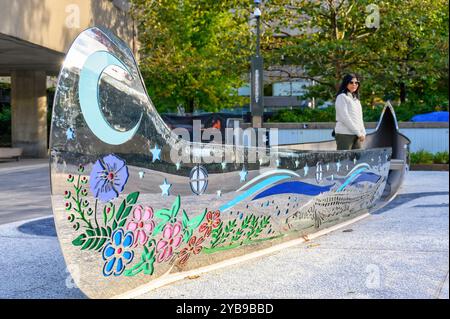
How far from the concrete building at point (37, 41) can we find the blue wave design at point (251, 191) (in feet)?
30.7

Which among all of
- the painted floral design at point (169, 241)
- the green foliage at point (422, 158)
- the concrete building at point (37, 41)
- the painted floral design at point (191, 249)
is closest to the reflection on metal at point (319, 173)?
the painted floral design at point (191, 249)

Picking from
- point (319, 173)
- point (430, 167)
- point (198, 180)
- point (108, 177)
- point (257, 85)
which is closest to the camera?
point (108, 177)

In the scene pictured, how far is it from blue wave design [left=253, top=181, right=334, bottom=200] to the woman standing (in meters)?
1.84

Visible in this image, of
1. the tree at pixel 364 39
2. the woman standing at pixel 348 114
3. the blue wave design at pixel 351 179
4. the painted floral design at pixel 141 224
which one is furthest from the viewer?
the tree at pixel 364 39

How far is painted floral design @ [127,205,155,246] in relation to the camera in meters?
3.79

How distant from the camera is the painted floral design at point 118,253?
12.0 feet

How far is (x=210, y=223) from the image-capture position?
4547mm

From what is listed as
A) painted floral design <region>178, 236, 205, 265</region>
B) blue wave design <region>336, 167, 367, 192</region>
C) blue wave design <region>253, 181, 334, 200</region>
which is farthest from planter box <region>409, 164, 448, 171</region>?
painted floral design <region>178, 236, 205, 265</region>

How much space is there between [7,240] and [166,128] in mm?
3291

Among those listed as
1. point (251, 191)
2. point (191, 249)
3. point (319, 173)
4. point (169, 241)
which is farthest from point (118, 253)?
point (319, 173)

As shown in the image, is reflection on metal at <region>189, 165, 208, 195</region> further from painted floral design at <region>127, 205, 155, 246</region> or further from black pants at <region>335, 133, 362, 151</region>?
black pants at <region>335, 133, 362, 151</region>

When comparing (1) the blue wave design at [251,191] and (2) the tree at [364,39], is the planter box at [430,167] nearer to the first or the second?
(2) the tree at [364,39]

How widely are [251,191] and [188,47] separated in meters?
20.6

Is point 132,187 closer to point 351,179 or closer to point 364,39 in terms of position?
point 351,179
